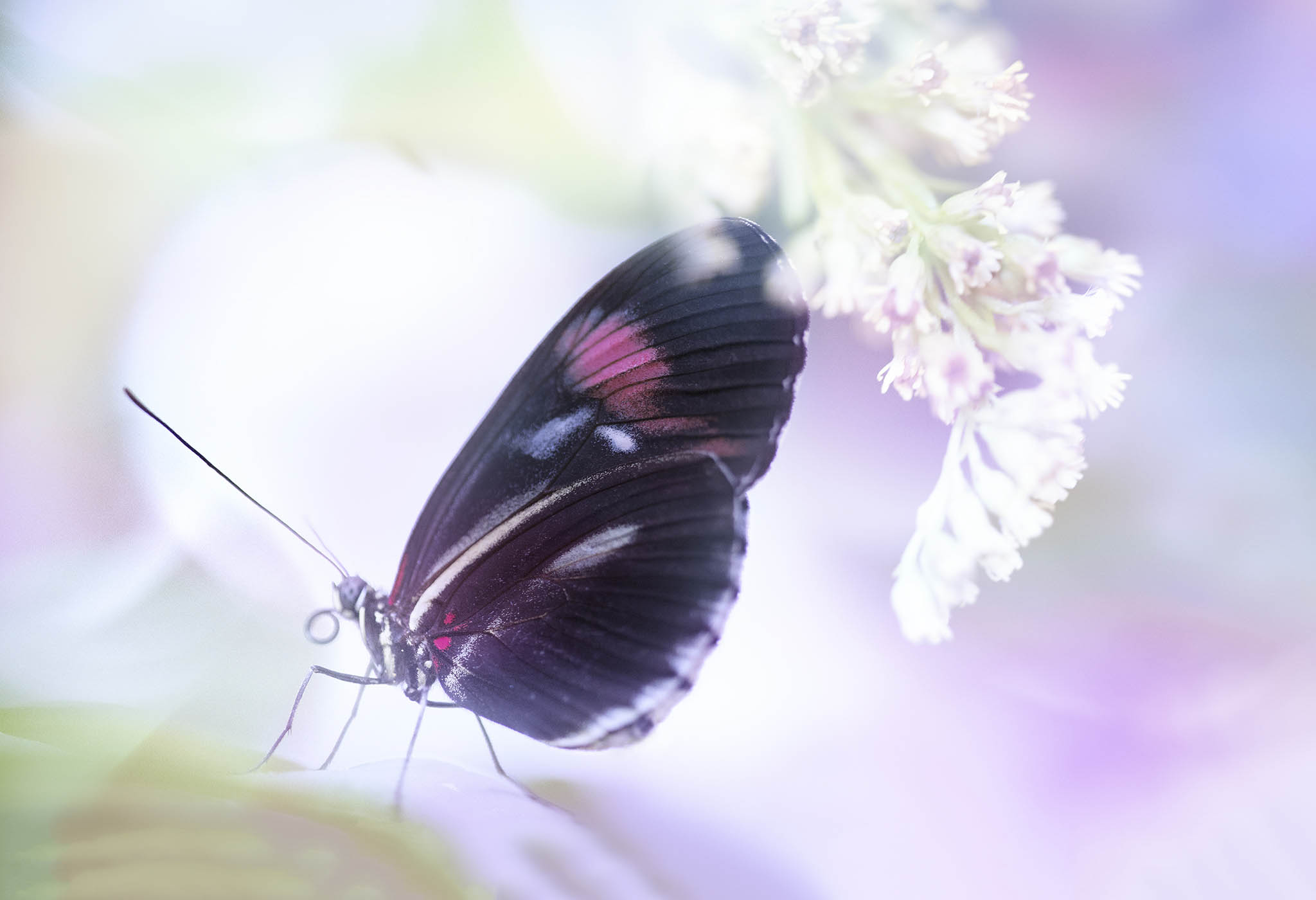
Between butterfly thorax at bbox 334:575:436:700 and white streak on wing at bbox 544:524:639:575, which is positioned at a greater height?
white streak on wing at bbox 544:524:639:575

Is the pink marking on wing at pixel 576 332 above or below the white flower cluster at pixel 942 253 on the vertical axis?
below

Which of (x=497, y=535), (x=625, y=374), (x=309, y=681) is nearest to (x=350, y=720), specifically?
(x=309, y=681)

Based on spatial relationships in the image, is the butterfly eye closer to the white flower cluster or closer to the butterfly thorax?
the butterfly thorax

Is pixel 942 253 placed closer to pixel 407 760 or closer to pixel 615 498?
pixel 615 498

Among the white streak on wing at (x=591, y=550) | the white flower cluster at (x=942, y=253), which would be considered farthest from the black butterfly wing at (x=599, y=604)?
the white flower cluster at (x=942, y=253)

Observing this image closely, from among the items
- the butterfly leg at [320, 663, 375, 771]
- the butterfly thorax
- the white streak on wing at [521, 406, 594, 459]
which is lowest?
the butterfly leg at [320, 663, 375, 771]

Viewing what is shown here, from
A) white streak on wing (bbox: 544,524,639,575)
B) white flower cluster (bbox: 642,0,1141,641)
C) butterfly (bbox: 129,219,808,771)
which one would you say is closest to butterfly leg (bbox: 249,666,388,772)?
butterfly (bbox: 129,219,808,771)

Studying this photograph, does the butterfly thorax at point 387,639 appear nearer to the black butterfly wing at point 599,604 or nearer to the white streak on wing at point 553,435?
the black butterfly wing at point 599,604
